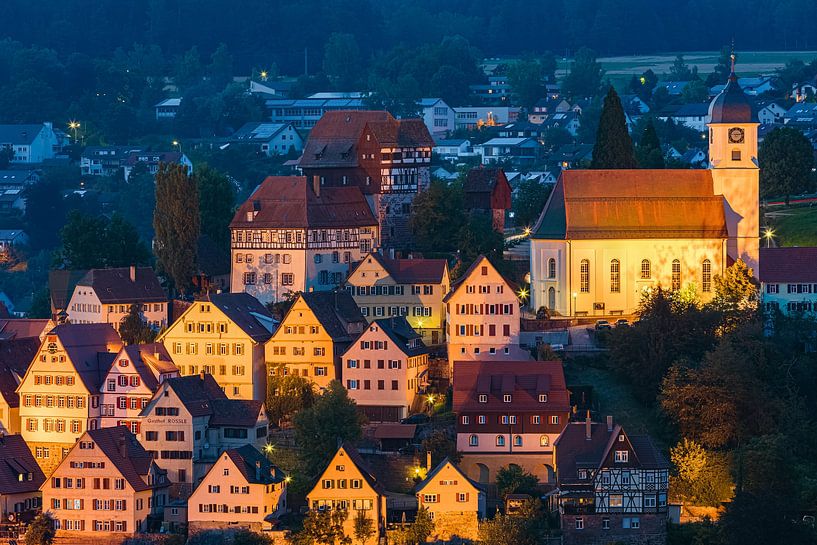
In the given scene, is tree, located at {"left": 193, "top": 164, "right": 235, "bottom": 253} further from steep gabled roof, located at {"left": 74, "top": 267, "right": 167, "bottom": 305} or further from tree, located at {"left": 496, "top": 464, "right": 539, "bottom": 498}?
tree, located at {"left": 496, "top": 464, "right": 539, "bottom": 498}

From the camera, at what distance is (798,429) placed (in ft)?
291

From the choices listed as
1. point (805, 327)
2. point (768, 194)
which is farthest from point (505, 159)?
point (805, 327)

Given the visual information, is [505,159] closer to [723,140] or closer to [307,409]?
[723,140]

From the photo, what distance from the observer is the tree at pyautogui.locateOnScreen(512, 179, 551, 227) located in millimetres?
118875

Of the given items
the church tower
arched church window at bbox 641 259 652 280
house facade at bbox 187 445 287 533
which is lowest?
house facade at bbox 187 445 287 533

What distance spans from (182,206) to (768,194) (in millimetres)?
31835

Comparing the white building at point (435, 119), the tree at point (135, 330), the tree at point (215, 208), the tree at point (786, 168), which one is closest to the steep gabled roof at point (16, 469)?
the tree at point (135, 330)

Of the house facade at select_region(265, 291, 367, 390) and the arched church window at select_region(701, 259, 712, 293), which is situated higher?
the arched church window at select_region(701, 259, 712, 293)

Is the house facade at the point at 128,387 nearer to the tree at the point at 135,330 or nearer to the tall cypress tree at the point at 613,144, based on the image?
the tree at the point at 135,330

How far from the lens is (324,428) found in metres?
87.8

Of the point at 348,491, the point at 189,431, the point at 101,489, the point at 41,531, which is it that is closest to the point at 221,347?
the point at 189,431

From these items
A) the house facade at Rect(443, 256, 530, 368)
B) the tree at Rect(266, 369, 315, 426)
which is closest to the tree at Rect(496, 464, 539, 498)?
the house facade at Rect(443, 256, 530, 368)

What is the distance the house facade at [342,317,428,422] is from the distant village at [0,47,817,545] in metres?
0.08

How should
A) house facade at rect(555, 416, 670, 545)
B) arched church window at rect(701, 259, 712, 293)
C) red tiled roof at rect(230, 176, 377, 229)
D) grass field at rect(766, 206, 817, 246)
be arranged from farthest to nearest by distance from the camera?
grass field at rect(766, 206, 817, 246), red tiled roof at rect(230, 176, 377, 229), arched church window at rect(701, 259, 712, 293), house facade at rect(555, 416, 670, 545)
